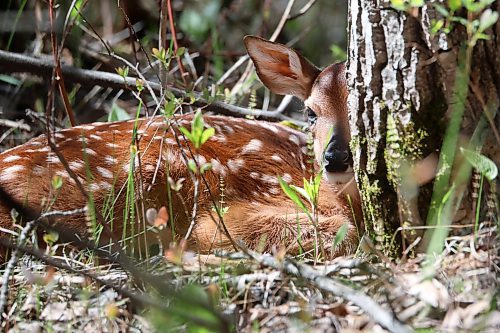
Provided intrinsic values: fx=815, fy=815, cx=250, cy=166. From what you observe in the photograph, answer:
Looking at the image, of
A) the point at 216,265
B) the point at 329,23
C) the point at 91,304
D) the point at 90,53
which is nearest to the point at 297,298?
the point at 216,265

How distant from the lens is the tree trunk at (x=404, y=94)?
87.1 inches

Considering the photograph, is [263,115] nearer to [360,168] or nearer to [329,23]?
[360,168]

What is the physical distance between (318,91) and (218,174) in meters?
0.57

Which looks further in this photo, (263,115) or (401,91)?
(263,115)

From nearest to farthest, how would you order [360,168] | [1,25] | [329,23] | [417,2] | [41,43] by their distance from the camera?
1. [417,2]
2. [360,168]
3. [41,43]
4. [1,25]
5. [329,23]

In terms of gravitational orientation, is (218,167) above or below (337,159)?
below

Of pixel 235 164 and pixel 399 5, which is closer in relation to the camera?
pixel 399 5

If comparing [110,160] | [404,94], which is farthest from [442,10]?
[110,160]

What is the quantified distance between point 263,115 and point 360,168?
176 cm

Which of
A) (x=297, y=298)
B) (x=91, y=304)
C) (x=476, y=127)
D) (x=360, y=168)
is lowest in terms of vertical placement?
(x=91, y=304)

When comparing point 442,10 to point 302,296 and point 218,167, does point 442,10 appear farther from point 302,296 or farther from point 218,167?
point 218,167

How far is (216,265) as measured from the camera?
92.3 inches

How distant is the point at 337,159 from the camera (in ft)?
9.50

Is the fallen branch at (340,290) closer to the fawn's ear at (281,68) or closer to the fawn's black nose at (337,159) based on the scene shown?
the fawn's black nose at (337,159)
